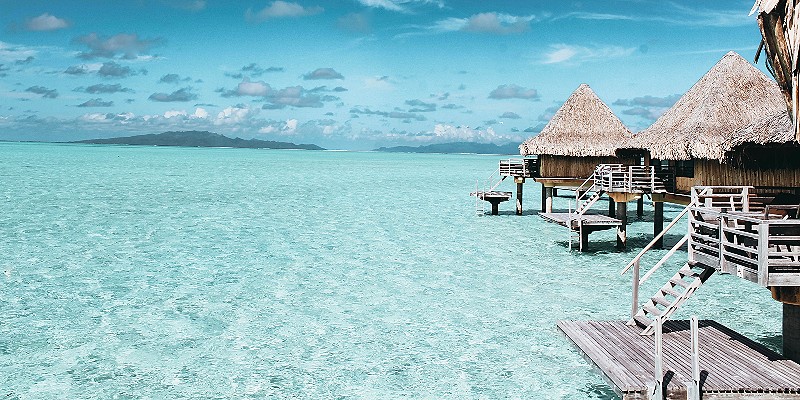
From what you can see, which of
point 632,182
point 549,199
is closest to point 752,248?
point 632,182

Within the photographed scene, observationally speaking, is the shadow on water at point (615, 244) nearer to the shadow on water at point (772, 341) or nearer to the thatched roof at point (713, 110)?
the thatched roof at point (713, 110)

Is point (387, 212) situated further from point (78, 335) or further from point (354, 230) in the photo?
point (78, 335)

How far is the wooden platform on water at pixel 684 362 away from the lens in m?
8.77

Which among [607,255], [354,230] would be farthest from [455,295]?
[354,230]

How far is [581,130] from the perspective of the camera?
107ft

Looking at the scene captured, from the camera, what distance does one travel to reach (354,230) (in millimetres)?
33875

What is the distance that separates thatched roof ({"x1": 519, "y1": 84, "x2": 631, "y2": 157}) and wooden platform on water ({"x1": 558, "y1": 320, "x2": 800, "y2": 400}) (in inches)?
769

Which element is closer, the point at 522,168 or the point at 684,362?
the point at 684,362

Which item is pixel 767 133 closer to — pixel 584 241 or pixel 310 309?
pixel 584 241

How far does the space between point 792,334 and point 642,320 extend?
221 cm

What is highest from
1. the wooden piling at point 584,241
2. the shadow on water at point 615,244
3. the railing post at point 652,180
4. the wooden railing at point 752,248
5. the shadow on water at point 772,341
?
the railing post at point 652,180

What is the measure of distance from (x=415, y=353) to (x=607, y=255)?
42.2 ft

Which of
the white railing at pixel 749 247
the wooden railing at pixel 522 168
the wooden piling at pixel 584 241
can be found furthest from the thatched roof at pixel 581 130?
the white railing at pixel 749 247

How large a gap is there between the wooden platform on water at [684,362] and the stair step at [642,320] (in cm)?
11
